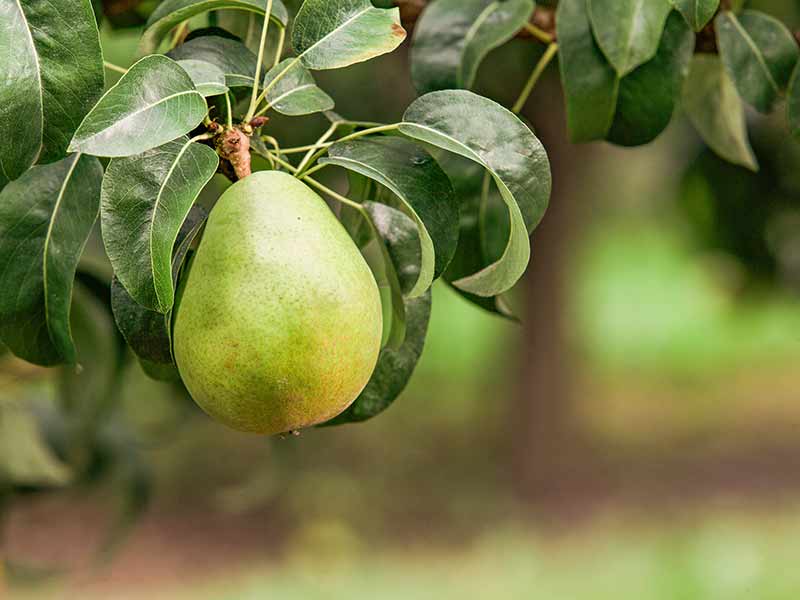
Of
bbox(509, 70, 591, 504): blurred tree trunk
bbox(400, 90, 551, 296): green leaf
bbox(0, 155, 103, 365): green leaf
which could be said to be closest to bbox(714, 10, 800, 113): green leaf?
bbox(400, 90, 551, 296): green leaf

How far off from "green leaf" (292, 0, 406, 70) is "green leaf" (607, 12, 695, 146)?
12.0 inches

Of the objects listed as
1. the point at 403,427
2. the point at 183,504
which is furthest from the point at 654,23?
the point at 403,427

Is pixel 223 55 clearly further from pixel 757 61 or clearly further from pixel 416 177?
pixel 757 61

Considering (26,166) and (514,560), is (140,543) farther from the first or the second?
(26,166)

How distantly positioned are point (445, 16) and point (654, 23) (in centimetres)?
21

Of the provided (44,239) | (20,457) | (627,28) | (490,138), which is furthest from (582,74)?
(20,457)

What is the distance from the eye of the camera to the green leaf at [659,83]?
Result: 98 cm

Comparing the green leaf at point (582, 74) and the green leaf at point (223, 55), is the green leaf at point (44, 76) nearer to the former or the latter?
the green leaf at point (223, 55)

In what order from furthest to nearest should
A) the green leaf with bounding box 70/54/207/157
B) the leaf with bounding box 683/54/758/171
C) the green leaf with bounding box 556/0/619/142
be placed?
the leaf with bounding box 683/54/758/171
the green leaf with bounding box 556/0/619/142
the green leaf with bounding box 70/54/207/157

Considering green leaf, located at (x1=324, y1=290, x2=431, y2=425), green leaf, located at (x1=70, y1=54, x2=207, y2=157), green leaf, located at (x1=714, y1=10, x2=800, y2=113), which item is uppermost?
green leaf, located at (x1=70, y1=54, x2=207, y2=157)

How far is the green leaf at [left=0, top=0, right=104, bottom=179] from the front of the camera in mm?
678

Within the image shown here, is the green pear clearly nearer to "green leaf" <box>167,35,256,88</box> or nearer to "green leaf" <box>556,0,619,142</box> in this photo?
"green leaf" <box>167,35,256,88</box>

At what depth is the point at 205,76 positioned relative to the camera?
72 centimetres

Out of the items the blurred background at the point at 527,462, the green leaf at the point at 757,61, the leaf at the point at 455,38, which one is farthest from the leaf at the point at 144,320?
the blurred background at the point at 527,462
